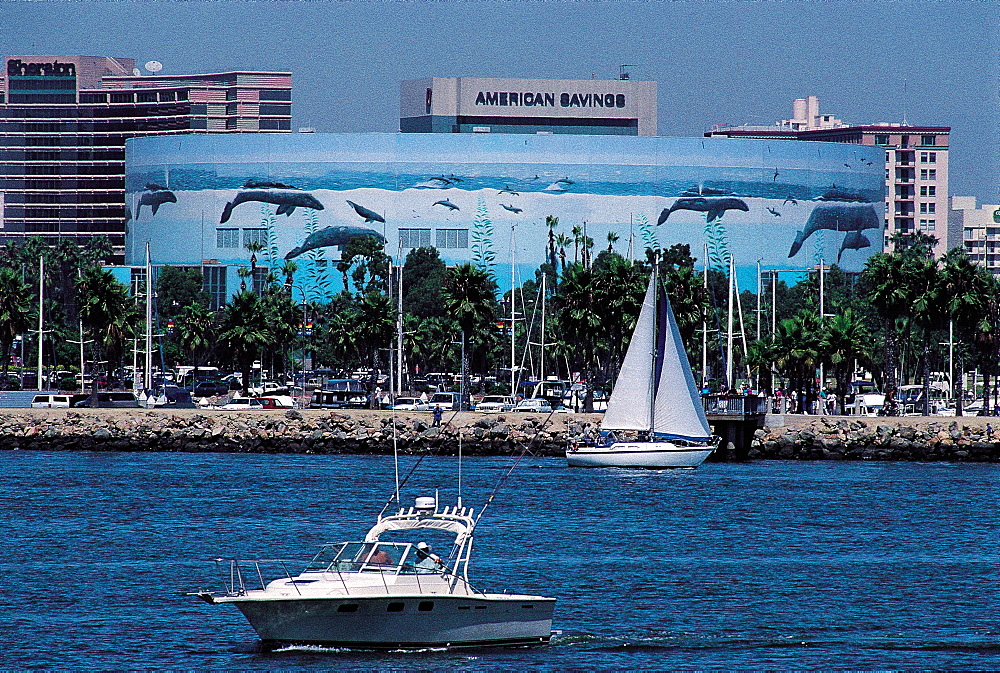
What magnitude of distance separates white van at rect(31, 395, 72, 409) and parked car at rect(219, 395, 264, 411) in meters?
9.69

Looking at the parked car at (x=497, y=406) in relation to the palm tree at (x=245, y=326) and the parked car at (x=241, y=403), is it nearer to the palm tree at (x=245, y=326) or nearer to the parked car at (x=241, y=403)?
the parked car at (x=241, y=403)

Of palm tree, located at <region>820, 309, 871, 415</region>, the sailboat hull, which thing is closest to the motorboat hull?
the sailboat hull

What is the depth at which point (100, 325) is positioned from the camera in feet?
351

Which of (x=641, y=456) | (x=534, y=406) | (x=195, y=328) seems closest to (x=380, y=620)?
(x=641, y=456)

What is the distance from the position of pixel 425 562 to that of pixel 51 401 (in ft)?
255

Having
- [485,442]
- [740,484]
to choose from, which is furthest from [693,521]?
[485,442]

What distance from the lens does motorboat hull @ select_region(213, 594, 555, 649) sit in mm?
29766

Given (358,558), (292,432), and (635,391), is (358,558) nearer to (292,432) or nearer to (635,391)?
(635,391)

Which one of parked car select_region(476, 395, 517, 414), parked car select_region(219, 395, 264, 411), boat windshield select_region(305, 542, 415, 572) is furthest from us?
parked car select_region(476, 395, 517, 414)

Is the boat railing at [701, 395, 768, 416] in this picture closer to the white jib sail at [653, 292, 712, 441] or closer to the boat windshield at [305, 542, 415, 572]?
the white jib sail at [653, 292, 712, 441]

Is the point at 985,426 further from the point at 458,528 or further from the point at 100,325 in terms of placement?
the point at 458,528

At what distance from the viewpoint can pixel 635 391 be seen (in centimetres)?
7775

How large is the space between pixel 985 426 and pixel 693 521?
36992mm

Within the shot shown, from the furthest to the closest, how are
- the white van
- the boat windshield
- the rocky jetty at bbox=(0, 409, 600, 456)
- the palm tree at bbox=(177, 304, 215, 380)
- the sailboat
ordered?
1. the palm tree at bbox=(177, 304, 215, 380)
2. the white van
3. the rocky jetty at bbox=(0, 409, 600, 456)
4. the sailboat
5. the boat windshield
